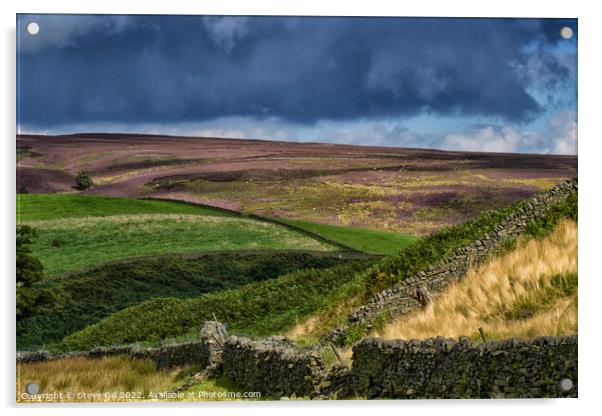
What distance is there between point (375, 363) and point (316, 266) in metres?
4.43

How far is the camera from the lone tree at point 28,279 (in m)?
15.7

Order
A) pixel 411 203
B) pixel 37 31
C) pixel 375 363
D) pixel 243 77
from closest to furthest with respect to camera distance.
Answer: pixel 375 363
pixel 37 31
pixel 243 77
pixel 411 203

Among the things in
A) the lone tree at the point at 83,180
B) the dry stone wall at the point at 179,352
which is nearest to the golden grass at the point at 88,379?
the dry stone wall at the point at 179,352

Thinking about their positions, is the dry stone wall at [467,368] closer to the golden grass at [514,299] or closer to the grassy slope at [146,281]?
the golden grass at [514,299]

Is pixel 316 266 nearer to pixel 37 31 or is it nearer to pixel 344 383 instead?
pixel 344 383

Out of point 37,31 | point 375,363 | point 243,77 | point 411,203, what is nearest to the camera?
point 375,363

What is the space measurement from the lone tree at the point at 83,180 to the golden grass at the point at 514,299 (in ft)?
17.4

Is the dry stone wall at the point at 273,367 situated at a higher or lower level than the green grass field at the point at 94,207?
lower

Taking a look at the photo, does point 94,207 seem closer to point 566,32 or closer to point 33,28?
point 33,28

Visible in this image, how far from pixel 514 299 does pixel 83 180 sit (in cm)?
707

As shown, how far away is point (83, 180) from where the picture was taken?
57.5 ft

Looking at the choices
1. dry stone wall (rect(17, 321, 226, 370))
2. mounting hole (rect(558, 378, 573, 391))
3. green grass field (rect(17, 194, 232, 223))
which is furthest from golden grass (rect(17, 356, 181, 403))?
mounting hole (rect(558, 378, 573, 391))

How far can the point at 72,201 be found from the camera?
57.0ft

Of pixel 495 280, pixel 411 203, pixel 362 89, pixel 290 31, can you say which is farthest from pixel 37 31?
pixel 495 280
